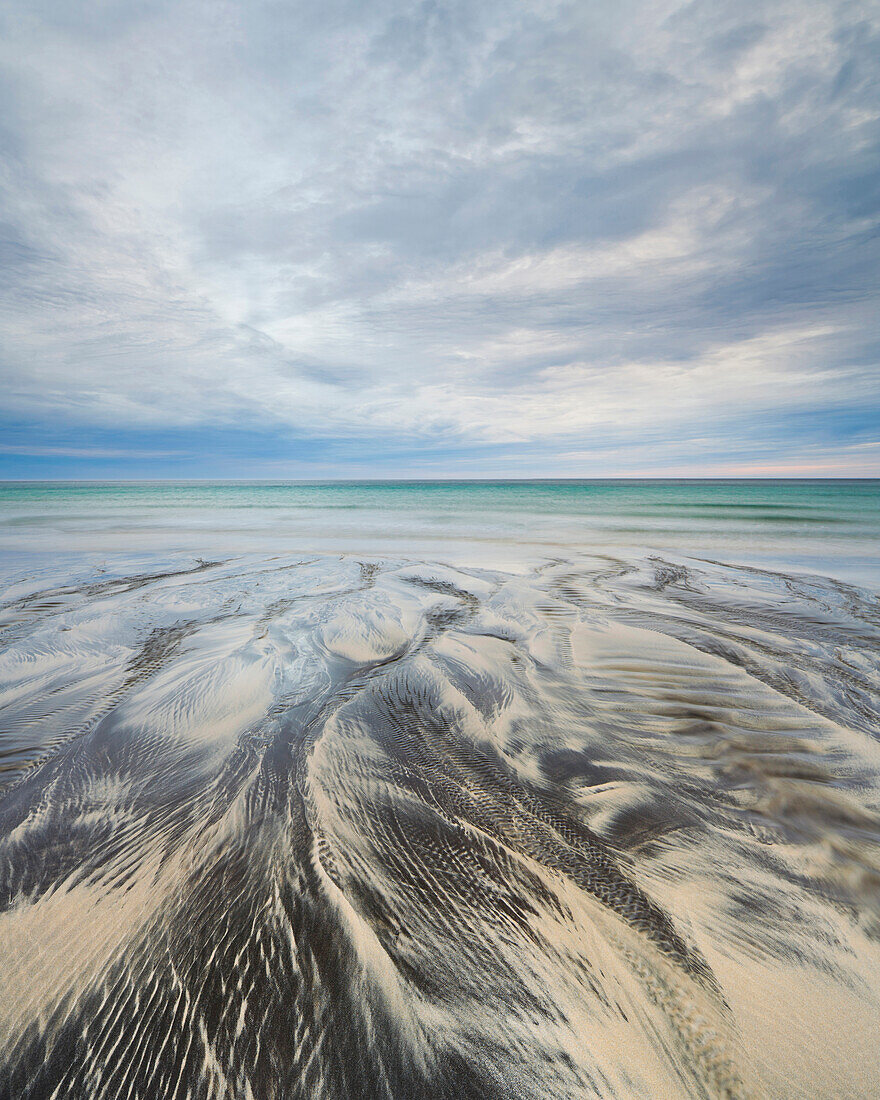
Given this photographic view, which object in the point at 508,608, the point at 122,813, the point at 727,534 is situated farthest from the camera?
the point at 727,534

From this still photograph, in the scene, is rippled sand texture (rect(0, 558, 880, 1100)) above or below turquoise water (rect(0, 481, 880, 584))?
above

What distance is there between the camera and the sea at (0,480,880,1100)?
111cm

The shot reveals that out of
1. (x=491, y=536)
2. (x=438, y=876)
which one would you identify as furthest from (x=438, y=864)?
(x=491, y=536)

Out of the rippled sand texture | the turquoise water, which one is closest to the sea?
the rippled sand texture

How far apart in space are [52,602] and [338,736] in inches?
183

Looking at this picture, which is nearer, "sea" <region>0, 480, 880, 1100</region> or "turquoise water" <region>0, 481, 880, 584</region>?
"sea" <region>0, 480, 880, 1100</region>

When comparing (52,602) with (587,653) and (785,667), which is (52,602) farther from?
(785,667)

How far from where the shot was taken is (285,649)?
3.67m

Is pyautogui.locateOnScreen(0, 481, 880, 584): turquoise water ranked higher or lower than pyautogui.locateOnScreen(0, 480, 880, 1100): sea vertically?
lower

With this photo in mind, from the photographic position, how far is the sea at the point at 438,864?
1105 mm

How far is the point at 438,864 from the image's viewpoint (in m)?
1.64

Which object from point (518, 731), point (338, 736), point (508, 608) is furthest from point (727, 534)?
point (338, 736)

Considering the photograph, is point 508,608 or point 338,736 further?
point 508,608

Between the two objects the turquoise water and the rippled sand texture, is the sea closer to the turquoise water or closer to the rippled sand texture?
the rippled sand texture
